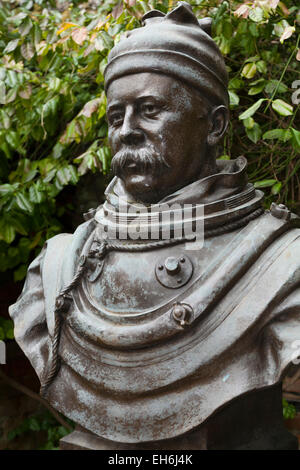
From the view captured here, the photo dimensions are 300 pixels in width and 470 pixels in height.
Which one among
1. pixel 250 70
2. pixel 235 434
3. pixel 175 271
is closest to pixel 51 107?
pixel 250 70

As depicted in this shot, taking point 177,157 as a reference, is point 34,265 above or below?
below

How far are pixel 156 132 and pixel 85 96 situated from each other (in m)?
1.52

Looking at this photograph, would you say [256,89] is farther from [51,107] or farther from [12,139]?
[12,139]

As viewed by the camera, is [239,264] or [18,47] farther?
[18,47]

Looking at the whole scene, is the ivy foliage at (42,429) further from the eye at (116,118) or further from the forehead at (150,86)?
the forehead at (150,86)

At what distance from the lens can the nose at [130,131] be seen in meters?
1.63

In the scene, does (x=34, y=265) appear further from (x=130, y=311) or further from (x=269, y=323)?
(x=269, y=323)

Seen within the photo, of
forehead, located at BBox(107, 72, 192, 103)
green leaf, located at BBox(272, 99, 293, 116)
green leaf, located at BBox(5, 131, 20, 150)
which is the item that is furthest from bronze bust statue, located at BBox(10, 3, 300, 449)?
green leaf, located at BBox(5, 131, 20, 150)

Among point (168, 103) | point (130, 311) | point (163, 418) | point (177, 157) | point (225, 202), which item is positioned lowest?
point (163, 418)

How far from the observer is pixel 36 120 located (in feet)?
9.62

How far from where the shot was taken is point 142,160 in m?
1.63

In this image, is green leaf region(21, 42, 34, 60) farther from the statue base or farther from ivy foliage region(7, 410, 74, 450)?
ivy foliage region(7, 410, 74, 450)

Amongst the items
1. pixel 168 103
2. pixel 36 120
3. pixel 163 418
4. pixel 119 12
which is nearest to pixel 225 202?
pixel 168 103

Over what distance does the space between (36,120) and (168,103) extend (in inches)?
57.9
